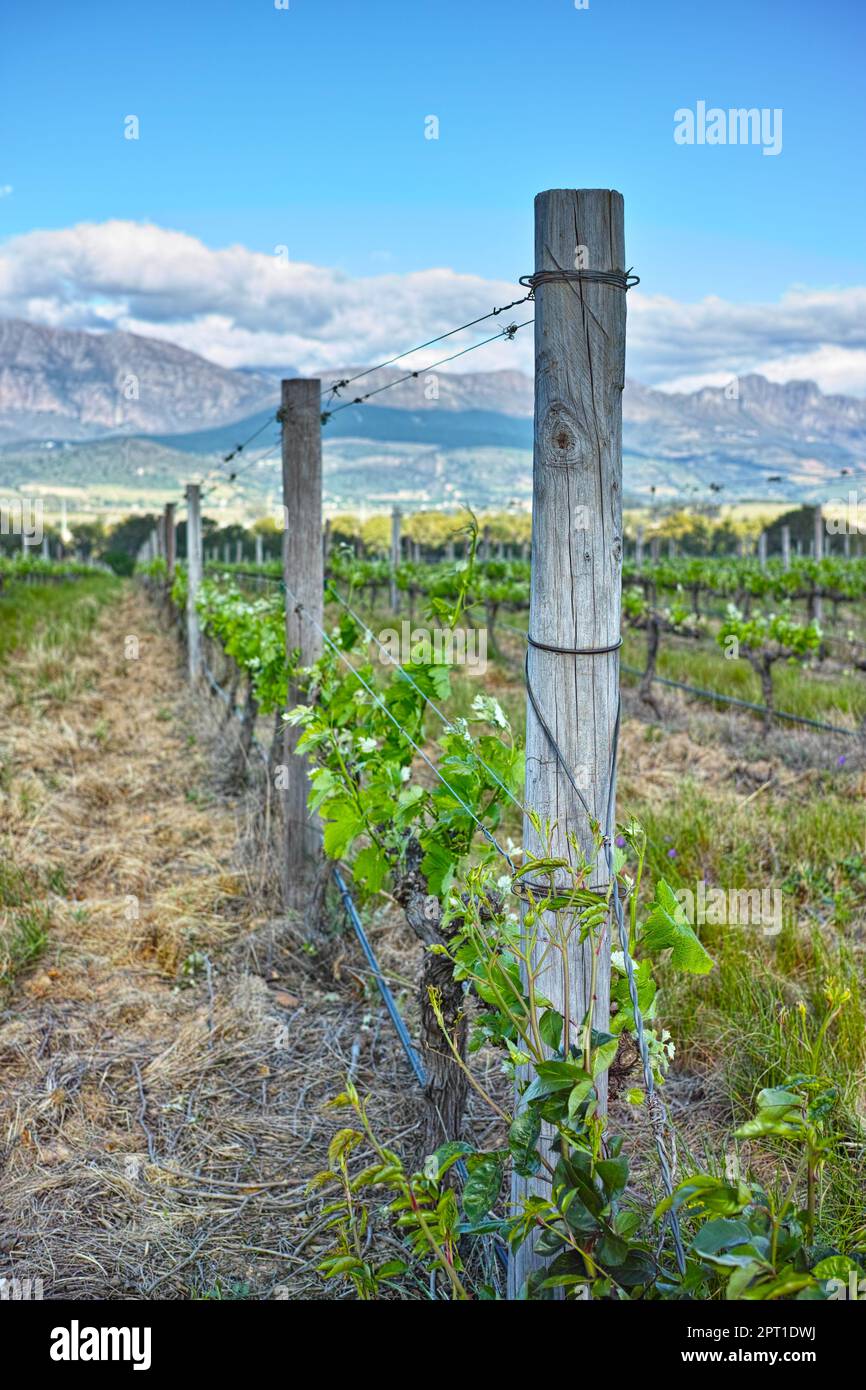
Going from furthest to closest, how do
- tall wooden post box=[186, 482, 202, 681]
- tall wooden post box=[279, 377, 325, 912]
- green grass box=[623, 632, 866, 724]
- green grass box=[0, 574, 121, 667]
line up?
green grass box=[0, 574, 121, 667] → tall wooden post box=[186, 482, 202, 681] → green grass box=[623, 632, 866, 724] → tall wooden post box=[279, 377, 325, 912]

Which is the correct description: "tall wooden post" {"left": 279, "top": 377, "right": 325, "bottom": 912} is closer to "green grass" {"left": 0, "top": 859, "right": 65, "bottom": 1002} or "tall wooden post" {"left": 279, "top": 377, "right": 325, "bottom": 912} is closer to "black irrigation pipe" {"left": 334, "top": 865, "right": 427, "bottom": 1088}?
"black irrigation pipe" {"left": 334, "top": 865, "right": 427, "bottom": 1088}

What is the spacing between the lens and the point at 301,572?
453cm

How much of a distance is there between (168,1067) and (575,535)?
2.58 m

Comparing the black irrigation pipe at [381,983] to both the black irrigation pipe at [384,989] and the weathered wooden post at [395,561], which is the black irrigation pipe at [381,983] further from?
the weathered wooden post at [395,561]

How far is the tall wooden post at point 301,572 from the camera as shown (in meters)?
4.44

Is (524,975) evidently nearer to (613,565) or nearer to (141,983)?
(613,565)

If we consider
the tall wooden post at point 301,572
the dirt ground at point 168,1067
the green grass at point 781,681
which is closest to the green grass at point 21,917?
the dirt ground at point 168,1067

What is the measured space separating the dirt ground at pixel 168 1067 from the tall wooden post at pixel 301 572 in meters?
0.35

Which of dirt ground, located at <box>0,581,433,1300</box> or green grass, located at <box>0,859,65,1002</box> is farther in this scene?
green grass, located at <box>0,859,65,1002</box>

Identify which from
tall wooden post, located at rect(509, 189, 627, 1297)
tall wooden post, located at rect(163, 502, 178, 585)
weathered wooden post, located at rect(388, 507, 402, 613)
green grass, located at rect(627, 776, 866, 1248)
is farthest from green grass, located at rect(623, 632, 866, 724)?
tall wooden post, located at rect(163, 502, 178, 585)

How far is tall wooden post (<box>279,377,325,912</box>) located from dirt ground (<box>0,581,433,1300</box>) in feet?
1.14

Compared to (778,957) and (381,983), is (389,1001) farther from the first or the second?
(778,957)

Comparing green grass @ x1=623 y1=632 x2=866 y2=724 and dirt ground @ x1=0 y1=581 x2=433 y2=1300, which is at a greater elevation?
green grass @ x1=623 y1=632 x2=866 y2=724

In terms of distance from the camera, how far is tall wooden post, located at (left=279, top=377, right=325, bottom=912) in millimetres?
4438
